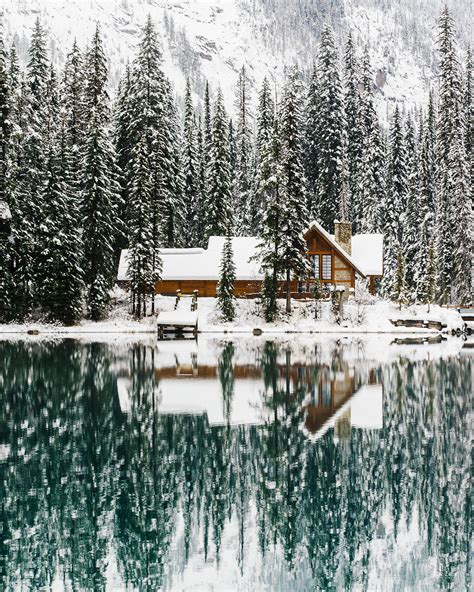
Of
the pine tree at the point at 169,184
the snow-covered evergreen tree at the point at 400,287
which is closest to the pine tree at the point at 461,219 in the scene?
the snow-covered evergreen tree at the point at 400,287

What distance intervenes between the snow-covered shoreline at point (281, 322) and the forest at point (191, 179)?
108 centimetres

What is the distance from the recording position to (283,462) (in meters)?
17.2

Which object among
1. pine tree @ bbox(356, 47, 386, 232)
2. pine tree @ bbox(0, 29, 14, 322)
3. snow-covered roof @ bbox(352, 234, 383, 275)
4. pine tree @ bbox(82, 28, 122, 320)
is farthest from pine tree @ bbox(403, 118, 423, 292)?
pine tree @ bbox(0, 29, 14, 322)

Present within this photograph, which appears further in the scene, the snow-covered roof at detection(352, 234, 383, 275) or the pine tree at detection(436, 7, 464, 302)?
the snow-covered roof at detection(352, 234, 383, 275)

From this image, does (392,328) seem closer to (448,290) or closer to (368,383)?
(448,290)

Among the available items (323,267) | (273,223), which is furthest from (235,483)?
(323,267)

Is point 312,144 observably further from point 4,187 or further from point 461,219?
point 4,187

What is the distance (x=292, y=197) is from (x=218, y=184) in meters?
11.8

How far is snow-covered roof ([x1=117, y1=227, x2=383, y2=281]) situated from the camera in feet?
202

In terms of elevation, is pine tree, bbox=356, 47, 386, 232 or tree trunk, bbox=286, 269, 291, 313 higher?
pine tree, bbox=356, 47, 386, 232

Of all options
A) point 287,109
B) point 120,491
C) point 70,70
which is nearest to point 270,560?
point 120,491

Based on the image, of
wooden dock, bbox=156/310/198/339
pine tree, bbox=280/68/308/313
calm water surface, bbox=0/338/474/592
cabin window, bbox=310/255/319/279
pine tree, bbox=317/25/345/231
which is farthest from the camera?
pine tree, bbox=317/25/345/231

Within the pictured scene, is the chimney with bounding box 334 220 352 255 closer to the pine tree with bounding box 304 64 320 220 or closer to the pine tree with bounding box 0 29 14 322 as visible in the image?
the pine tree with bounding box 304 64 320 220

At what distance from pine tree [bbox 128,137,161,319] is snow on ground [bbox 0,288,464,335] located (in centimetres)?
237
